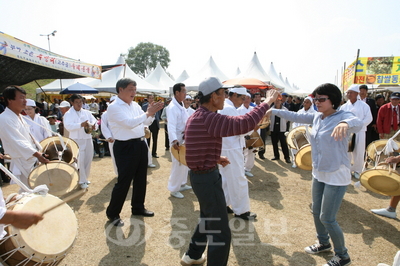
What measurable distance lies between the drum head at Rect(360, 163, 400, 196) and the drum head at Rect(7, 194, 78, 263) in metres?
3.53

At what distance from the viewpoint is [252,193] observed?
520cm

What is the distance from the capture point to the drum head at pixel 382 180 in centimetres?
311

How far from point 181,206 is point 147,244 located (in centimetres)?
130

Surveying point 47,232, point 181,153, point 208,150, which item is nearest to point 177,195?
point 181,153

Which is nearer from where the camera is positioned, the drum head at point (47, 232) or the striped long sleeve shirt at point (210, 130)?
the drum head at point (47, 232)

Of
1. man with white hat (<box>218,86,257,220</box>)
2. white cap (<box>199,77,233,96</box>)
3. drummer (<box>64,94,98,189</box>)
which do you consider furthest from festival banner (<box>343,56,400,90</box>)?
white cap (<box>199,77,233,96</box>)

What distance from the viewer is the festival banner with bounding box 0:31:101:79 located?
21.4 ft

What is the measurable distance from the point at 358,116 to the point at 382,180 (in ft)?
9.65

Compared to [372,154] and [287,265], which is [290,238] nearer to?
[287,265]

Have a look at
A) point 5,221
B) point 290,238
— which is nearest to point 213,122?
point 5,221

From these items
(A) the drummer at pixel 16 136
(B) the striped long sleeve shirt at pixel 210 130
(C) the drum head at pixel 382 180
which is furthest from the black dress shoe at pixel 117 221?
(C) the drum head at pixel 382 180

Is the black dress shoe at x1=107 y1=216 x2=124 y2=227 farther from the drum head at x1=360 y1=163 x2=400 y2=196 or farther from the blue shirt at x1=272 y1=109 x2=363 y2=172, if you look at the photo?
the drum head at x1=360 y1=163 x2=400 y2=196

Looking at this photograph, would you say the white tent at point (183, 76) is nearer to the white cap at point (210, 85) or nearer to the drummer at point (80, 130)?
the drummer at point (80, 130)

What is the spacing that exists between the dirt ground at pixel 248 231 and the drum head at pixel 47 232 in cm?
82
